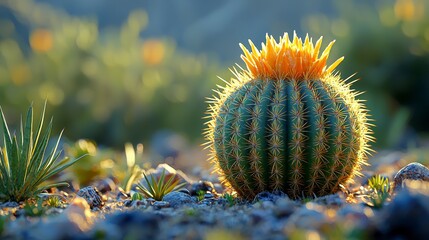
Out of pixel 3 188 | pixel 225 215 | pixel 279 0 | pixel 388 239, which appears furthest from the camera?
pixel 279 0

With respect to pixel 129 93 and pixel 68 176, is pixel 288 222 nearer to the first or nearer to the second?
pixel 68 176

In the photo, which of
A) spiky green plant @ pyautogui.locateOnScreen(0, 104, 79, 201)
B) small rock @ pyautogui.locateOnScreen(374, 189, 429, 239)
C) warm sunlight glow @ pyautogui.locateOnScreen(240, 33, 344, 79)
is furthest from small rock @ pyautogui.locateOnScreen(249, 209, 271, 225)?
spiky green plant @ pyautogui.locateOnScreen(0, 104, 79, 201)

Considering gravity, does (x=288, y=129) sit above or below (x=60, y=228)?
above

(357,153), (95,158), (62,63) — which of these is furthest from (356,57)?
(357,153)

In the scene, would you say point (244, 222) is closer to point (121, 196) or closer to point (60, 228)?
point (60, 228)

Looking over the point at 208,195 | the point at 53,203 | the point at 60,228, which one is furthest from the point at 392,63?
the point at 60,228

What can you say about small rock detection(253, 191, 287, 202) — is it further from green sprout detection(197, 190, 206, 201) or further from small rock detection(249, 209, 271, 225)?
small rock detection(249, 209, 271, 225)

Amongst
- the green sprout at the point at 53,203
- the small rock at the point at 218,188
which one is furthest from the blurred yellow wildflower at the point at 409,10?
the green sprout at the point at 53,203
